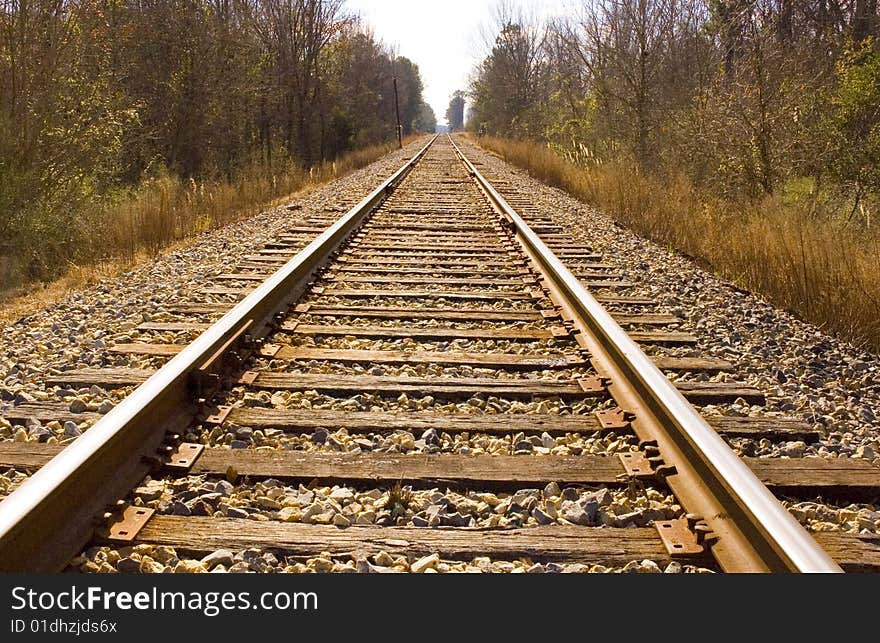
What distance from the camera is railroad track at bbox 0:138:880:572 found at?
216 centimetres

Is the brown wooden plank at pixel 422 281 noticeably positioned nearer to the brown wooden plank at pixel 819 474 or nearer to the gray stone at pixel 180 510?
the brown wooden plank at pixel 819 474

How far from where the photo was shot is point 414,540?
2213 millimetres

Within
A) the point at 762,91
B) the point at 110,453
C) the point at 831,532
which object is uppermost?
the point at 762,91

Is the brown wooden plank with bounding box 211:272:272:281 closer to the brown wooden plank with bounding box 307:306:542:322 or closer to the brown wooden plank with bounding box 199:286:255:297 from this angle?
the brown wooden plank with bounding box 199:286:255:297

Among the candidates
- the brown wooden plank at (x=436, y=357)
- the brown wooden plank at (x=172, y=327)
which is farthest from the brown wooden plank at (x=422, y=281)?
the brown wooden plank at (x=436, y=357)

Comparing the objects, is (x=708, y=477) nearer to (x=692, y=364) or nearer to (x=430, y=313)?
(x=692, y=364)

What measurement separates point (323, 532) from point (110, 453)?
2.53ft

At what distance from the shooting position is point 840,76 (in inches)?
470

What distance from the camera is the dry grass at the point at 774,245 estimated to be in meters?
4.97

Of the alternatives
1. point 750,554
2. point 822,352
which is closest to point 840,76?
point 822,352

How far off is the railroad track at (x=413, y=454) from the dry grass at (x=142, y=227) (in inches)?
82.3

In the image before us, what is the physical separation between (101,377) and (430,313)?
6.63 ft

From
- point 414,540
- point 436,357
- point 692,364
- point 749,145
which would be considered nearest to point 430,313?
point 436,357

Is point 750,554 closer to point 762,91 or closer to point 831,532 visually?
point 831,532
